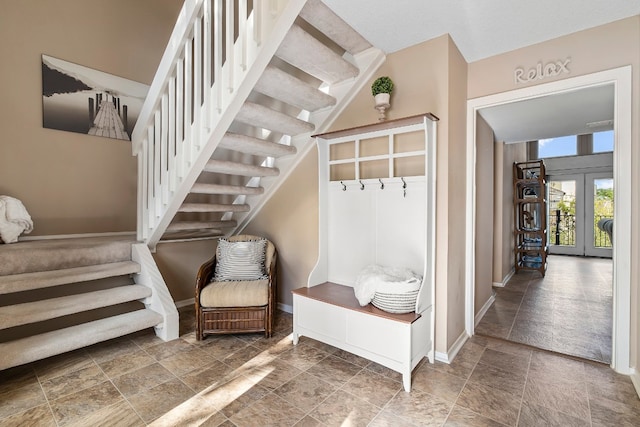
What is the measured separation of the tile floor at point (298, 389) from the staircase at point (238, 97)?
1.26 metres

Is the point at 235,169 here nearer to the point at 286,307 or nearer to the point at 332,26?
the point at 332,26

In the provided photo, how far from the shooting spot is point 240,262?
116 inches

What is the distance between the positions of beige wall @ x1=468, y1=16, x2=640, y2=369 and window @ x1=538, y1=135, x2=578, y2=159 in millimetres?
5819

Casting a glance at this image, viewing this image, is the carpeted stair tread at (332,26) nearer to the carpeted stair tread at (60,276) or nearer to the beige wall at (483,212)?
the beige wall at (483,212)

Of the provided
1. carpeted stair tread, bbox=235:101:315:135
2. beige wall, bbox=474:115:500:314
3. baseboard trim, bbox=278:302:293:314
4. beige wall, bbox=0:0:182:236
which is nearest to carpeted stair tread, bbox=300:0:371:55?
carpeted stair tread, bbox=235:101:315:135

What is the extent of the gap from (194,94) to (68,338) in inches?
81.1

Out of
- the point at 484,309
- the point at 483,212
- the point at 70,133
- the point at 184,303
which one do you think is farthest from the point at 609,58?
the point at 70,133

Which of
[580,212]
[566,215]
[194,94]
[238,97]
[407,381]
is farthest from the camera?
[566,215]

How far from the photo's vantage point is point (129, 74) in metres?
3.27

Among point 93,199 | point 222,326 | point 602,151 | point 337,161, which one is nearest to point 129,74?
point 93,199

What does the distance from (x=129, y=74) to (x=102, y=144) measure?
2.73 ft

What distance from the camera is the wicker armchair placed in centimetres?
261

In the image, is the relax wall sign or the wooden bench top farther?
the relax wall sign

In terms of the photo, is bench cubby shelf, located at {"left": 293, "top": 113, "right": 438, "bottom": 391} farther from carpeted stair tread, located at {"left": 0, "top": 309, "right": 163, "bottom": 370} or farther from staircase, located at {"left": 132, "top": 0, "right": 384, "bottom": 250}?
carpeted stair tread, located at {"left": 0, "top": 309, "right": 163, "bottom": 370}
